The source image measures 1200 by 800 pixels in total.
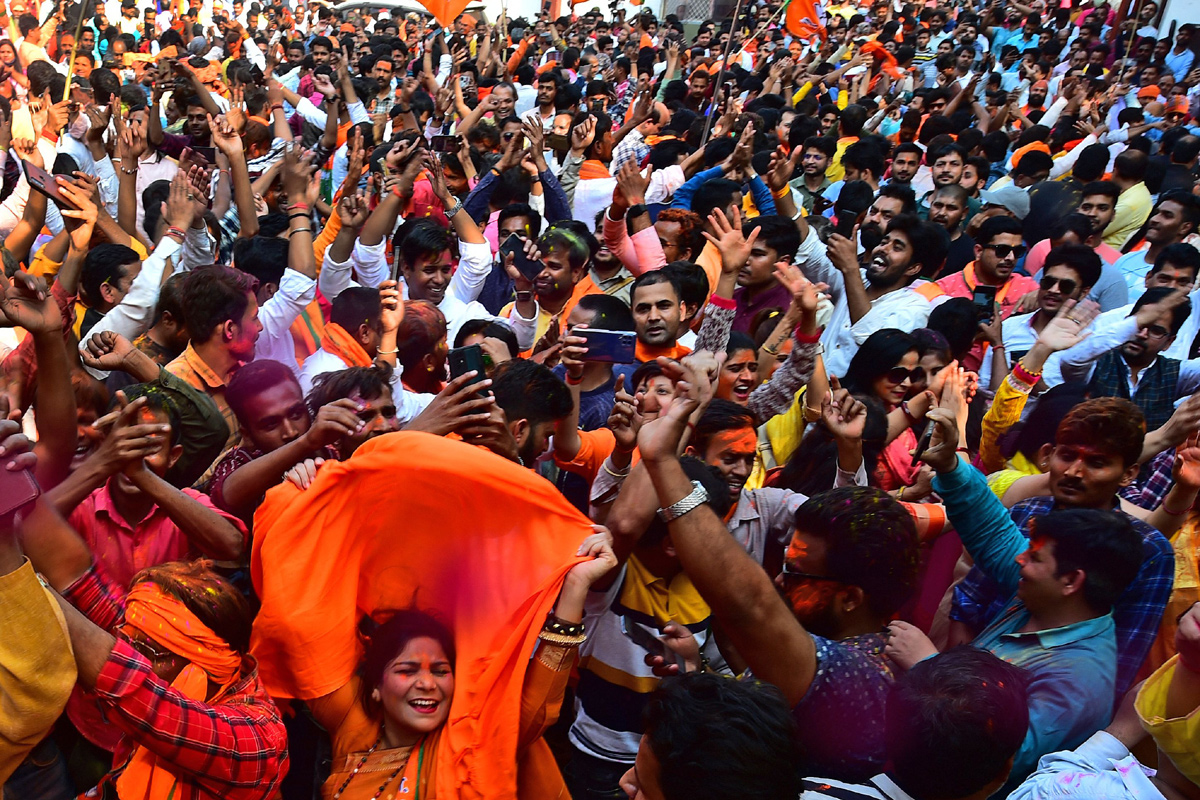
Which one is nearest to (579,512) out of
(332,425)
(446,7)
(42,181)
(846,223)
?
(332,425)

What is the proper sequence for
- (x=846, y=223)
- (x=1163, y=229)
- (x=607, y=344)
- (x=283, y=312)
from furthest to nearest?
1. (x=846, y=223)
2. (x=1163, y=229)
3. (x=283, y=312)
4. (x=607, y=344)

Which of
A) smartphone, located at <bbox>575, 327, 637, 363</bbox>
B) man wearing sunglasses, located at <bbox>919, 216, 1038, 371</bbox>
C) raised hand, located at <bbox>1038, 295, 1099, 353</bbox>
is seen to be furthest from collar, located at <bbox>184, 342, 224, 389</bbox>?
man wearing sunglasses, located at <bbox>919, 216, 1038, 371</bbox>

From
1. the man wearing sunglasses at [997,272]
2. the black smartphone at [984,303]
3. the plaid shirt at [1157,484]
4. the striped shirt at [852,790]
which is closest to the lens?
the striped shirt at [852,790]

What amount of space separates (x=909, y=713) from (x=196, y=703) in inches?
50.8

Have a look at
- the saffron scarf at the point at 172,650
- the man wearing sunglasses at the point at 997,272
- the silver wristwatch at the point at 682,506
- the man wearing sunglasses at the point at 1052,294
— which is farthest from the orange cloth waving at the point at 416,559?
the man wearing sunglasses at the point at 997,272

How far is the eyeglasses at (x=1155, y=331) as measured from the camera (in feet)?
12.9

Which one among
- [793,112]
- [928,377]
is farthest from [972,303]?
[793,112]

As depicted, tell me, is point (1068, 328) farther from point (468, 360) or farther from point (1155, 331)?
point (468, 360)

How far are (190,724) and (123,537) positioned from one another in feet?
3.06

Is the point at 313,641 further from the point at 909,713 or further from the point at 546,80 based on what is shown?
the point at 546,80

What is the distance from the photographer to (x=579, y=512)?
220 centimetres

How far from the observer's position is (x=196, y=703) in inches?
68.8

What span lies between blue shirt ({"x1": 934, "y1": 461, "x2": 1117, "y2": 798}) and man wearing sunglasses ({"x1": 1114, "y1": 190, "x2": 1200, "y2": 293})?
3605 mm

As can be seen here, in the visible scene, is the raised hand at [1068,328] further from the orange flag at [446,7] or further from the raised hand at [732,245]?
the orange flag at [446,7]
